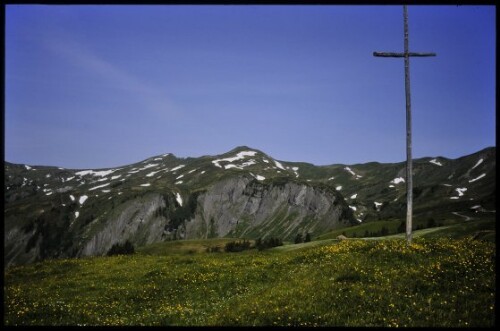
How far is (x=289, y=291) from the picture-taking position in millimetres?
17953

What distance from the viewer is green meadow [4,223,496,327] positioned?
13859 millimetres

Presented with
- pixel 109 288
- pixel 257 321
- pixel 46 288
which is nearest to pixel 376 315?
pixel 257 321

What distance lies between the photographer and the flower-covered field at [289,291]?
1388cm

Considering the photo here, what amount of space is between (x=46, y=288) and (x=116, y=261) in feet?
34.5

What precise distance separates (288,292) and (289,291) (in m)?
0.18

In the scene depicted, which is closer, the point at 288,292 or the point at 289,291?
the point at 288,292

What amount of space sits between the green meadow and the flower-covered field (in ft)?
0.14

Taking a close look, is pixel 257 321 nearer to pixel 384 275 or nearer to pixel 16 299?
pixel 384 275

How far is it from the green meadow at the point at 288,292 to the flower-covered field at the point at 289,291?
0.04 m

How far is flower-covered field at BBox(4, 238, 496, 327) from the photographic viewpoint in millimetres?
13883

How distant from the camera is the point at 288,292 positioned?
17781 millimetres

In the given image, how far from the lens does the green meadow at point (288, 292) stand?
13.9 meters
